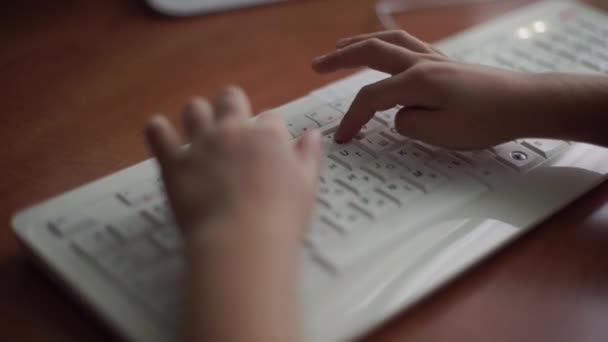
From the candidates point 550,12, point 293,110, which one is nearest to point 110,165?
point 293,110

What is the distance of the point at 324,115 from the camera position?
1.63ft

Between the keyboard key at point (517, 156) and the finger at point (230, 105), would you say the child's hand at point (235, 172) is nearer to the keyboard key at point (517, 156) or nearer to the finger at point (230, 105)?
the finger at point (230, 105)

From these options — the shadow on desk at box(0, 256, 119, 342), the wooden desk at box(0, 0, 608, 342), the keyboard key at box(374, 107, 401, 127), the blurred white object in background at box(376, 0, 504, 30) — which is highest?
the blurred white object in background at box(376, 0, 504, 30)

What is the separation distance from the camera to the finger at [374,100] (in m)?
0.47


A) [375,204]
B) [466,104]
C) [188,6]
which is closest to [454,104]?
[466,104]

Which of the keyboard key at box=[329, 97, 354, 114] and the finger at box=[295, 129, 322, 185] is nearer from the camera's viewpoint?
the finger at box=[295, 129, 322, 185]

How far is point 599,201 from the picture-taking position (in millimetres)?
461

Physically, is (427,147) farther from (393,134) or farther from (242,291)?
(242,291)

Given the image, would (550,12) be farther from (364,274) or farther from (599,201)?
(364,274)

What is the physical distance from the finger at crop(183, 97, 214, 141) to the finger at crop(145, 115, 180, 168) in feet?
0.05

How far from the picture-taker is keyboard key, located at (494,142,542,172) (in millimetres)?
461

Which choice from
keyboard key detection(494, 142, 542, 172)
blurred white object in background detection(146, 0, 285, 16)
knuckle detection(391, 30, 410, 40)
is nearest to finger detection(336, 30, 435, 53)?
knuckle detection(391, 30, 410, 40)

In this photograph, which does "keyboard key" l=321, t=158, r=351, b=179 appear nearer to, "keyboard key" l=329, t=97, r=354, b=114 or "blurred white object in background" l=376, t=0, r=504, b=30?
"keyboard key" l=329, t=97, r=354, b=114

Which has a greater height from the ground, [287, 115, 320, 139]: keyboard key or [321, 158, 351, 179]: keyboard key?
[287, 115, 320, 139]: keyboard key
